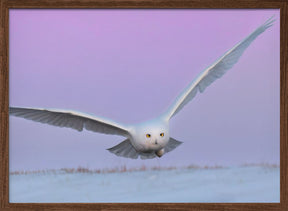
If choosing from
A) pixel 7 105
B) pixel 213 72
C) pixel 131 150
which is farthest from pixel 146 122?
pixel 7 105

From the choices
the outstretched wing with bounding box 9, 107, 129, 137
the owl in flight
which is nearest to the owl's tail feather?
the owl in flight

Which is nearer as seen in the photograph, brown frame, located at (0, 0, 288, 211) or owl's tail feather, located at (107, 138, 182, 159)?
brown frame, located at (0, 0, 288, 211)

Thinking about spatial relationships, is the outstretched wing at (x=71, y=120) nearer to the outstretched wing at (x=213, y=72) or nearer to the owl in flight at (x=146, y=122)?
the owl in flight at (x=146, y=122)

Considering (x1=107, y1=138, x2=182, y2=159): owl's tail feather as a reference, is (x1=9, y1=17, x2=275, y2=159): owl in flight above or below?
above

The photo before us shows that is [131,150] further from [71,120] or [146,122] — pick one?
[71,120]

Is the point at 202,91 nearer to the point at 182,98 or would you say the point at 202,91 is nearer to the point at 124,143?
the point at 182,98

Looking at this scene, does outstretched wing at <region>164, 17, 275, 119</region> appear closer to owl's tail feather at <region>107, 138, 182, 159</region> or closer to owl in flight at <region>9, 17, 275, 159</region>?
owl in flight at <region>9, 17, 275, 159</region>

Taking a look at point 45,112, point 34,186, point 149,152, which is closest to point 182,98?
point 149,152
